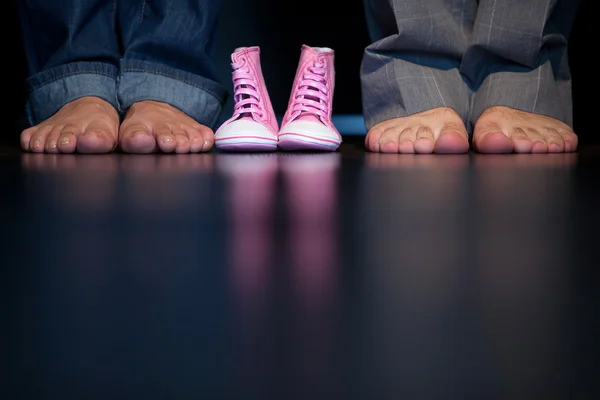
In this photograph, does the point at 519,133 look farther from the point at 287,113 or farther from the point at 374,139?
the point at 287,113

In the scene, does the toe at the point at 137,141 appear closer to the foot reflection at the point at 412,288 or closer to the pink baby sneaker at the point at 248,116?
the pink baby sneaker at the point at 248,116

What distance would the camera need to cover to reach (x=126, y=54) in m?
1.42

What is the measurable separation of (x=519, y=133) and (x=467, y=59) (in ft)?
0.78

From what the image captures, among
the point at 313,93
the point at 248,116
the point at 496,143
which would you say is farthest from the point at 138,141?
the point at 496,143

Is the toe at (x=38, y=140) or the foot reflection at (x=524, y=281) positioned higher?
the toe at (x=38, y=140)

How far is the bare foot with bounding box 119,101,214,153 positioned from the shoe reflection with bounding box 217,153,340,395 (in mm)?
488

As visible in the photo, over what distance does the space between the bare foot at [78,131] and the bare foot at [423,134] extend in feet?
1.45

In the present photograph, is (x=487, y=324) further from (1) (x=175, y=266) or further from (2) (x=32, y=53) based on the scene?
(2) (x=32, y=53)

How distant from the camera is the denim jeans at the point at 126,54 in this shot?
1.42 meters

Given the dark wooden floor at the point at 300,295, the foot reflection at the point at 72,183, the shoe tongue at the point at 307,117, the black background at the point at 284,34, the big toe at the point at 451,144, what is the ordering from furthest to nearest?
the black background at the point at 284,34, the shoe tongue at the point at 307,117, the big toe at the point at 451,144, the foot reflection at the point at 72,183, the dark wooden floor at the point at 300,295

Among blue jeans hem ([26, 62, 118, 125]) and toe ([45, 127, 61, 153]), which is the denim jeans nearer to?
blue jeans hem ([26, 62, 118, 125])

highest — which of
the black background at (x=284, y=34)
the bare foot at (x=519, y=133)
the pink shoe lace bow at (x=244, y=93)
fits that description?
the black background at (x=284, y=34)

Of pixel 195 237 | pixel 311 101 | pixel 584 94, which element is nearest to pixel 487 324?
pixel 195 237

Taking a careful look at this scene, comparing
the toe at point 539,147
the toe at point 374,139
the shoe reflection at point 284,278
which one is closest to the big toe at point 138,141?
the toe at point 374,139
